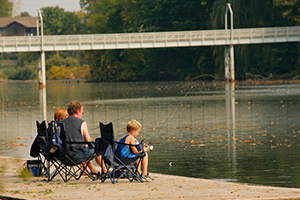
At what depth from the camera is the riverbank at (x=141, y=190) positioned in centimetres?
708

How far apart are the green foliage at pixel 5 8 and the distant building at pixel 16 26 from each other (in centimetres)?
1905

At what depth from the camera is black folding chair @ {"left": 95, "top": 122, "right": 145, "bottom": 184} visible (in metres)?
8.09

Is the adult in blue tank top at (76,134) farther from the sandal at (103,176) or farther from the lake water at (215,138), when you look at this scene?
the lake water at (215,138)

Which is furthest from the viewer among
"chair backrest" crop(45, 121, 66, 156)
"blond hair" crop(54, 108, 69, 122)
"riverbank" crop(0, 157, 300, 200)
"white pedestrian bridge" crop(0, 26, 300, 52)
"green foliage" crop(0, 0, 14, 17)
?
"green foliage" crop(0, 0, 14, 17)

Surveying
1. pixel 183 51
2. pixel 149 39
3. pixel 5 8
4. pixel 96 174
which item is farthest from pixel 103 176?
pixel 5 8

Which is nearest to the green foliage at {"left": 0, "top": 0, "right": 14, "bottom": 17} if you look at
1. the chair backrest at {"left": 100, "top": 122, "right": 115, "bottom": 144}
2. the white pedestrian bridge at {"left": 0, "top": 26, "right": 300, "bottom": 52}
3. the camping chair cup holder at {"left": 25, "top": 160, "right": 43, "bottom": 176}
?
the white pedestrian bridge at {"left": 0, "top": 26, "right": 300, "bottom": 52}

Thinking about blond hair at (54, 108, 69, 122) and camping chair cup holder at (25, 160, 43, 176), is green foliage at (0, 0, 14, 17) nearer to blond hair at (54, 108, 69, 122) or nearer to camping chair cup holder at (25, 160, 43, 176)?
blond hair at (54, 108, 69, 122)

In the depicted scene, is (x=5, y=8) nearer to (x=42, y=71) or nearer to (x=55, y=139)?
(x=42, y=71)

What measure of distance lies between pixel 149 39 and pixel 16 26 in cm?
8584

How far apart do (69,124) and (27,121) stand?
12.9m

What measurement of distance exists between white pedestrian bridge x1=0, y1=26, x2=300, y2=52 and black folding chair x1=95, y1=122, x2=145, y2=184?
5262 centimetres

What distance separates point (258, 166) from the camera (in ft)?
33.6

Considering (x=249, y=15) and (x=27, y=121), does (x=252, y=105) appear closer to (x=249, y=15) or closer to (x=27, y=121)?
(x=27, y=121)

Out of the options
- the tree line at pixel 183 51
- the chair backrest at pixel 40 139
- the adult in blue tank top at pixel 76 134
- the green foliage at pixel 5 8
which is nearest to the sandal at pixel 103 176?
the adult in blue tank top at pixel 76 134
